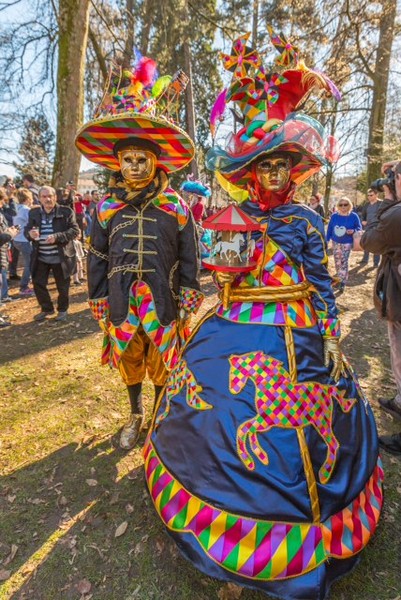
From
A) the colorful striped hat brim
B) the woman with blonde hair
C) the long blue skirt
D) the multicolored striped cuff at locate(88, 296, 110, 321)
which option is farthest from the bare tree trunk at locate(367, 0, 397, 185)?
the long blue skirt

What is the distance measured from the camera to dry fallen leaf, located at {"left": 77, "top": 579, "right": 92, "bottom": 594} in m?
2.14

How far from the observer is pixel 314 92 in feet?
9.10

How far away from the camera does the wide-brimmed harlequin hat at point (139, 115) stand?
2764 millimetres

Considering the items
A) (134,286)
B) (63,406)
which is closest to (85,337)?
(63,406)


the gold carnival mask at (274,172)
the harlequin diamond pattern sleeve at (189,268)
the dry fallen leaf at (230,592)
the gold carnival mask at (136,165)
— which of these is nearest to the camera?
the dry fallen leaf at (230,592)

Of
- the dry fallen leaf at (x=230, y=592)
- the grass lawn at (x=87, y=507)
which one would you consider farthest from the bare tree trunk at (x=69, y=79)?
the dry fallen leaf at (x=230, y=592)

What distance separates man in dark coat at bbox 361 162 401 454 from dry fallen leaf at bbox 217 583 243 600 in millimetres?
1837

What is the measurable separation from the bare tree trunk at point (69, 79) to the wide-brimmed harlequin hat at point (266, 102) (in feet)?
23.8

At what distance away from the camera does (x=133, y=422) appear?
3.38m

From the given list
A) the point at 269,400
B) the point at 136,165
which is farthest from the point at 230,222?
the point at 136,165

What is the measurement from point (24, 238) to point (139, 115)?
19.8 ft

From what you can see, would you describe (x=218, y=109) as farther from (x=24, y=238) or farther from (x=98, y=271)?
(x=24, y=238)

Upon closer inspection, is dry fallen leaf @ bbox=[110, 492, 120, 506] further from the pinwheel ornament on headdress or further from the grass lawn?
the pinwheel ornament on headdress

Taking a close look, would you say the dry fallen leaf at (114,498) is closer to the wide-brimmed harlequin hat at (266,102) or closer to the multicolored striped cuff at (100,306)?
the multicolored striped cuff at (100,306)
